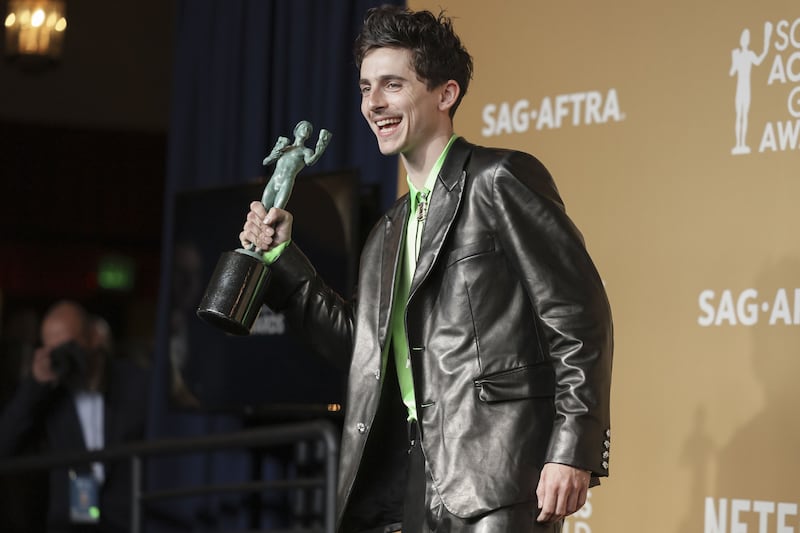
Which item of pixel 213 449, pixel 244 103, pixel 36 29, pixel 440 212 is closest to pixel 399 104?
pixel 440 212

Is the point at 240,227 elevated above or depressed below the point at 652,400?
above

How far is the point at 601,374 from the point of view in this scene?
2.03 metres

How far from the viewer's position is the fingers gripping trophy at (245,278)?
2217 mm

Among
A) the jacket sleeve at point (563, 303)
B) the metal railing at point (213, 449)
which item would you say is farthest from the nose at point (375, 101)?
the metal railing at point (213, 449)

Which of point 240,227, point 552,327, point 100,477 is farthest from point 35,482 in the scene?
point 552,327

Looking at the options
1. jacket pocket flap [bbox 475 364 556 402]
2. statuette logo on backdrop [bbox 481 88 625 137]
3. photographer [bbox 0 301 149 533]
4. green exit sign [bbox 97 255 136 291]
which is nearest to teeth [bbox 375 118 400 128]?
jacket pocket flap [bbox 475 364 556 402]

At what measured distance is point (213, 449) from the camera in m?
3.47

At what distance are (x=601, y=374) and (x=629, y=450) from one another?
4.08ft

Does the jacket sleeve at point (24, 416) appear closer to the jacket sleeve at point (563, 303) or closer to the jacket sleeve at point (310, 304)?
the jacket sleeve at point (310, 304)

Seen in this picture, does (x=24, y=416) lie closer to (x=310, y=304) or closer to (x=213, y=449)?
(x=213, y=449)

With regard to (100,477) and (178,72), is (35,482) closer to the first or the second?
(100,477)

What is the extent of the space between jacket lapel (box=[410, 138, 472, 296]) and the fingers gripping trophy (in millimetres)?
255

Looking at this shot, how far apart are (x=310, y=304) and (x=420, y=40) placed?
0.55m

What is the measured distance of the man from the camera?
6.66ft
